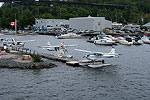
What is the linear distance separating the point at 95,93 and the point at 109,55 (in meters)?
12.8

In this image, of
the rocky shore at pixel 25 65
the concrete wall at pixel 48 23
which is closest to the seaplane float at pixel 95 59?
the rocky shore at pixel 25 65

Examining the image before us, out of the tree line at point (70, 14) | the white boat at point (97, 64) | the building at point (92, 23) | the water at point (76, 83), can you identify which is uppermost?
the tree line at point (70, 14)

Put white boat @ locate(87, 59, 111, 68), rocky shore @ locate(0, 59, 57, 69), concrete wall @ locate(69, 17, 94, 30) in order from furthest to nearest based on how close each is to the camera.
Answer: concrete wall @ locate(69, 17, 94, 30)
white boat @ locate(87, 59, 111, 68)
rocky shore @ locate(0, 59, 57, 69)

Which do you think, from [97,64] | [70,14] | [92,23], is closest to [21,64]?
[97,64]

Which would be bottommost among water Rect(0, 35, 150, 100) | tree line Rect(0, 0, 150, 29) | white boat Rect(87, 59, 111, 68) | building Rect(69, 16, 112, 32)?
water Rect(0, 35, 150, 100)

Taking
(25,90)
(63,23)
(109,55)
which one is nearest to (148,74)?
(109,55)

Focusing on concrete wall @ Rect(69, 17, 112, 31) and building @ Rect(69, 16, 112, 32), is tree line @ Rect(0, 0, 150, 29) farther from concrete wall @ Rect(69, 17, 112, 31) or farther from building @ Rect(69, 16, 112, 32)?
concrete wall @ Rect(69, 17, 112, 31)

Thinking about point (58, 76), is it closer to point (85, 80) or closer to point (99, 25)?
point (85, 80)

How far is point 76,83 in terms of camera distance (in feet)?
109

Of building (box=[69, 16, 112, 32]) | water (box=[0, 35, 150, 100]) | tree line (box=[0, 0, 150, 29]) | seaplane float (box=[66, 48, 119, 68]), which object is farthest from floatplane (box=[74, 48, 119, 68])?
tree line (box=[0, 0, 150, 29])

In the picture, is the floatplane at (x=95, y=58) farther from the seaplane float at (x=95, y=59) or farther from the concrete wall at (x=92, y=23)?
the concrete wall at (x=92, y=23)

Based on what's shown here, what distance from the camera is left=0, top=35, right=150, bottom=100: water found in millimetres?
28781

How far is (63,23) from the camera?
148500mm

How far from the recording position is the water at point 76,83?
28.8 metres
